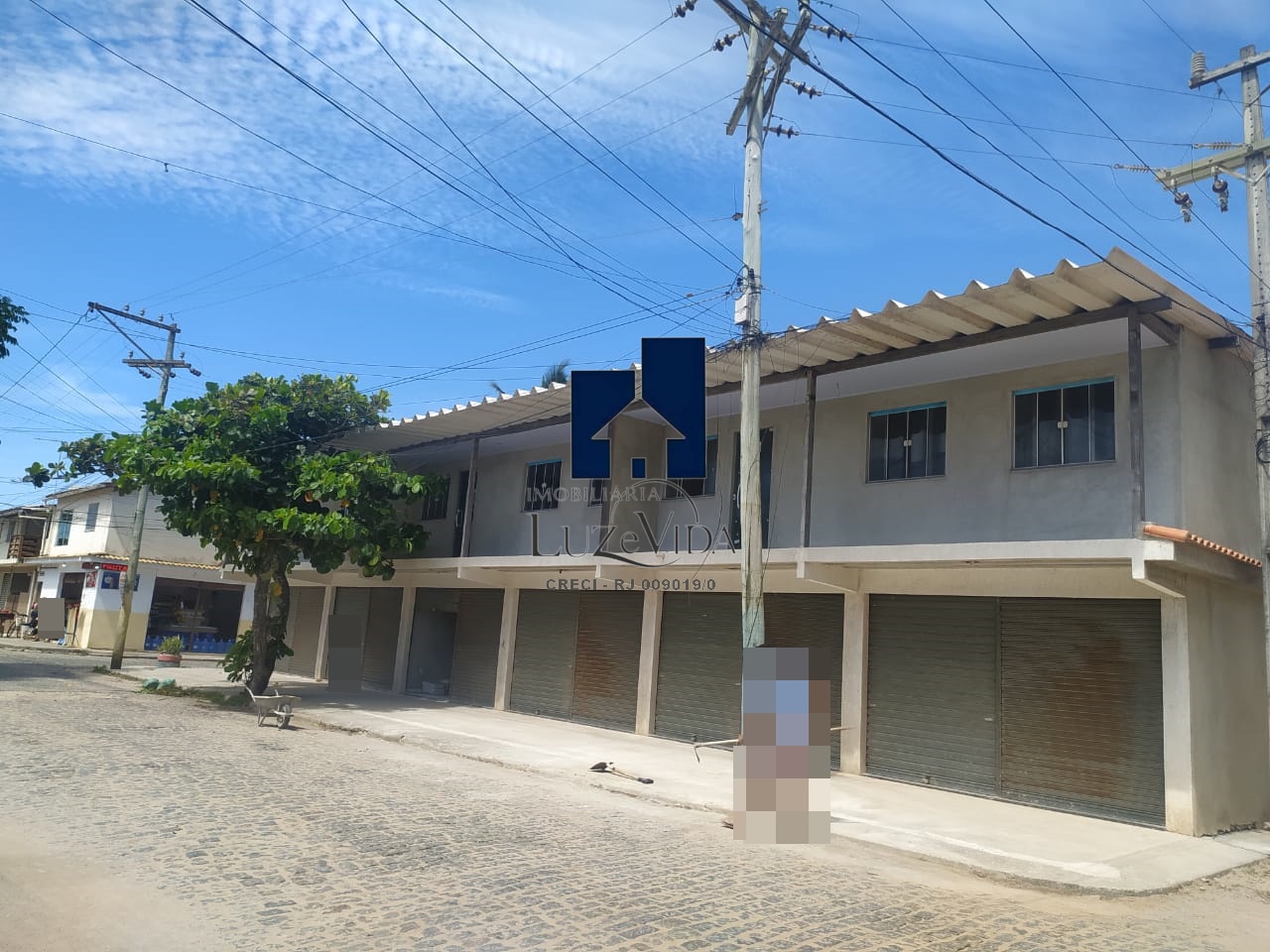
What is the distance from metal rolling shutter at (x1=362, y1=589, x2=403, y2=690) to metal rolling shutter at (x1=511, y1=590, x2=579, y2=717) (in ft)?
16.0

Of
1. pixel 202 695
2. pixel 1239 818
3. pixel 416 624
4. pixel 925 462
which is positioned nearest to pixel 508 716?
pixel 416 624

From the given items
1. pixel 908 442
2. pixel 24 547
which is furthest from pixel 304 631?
pixel 24 547

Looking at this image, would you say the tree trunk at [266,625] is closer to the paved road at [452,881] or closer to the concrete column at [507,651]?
the concrete column at [507,651]

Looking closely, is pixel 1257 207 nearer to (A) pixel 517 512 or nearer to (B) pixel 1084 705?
(B) pixel 1084 705

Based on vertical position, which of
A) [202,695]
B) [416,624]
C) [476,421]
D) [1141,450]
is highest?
[476,421]

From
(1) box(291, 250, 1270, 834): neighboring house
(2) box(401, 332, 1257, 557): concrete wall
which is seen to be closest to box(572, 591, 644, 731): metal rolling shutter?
(1) box(291, 250, 1270, 834): neighboring house

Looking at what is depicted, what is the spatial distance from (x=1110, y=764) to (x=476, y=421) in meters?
11.7

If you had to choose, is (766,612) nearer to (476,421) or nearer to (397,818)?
(476,421)

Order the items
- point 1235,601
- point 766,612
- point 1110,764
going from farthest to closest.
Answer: point 766,612 → point 1235,601 → point 1110,764

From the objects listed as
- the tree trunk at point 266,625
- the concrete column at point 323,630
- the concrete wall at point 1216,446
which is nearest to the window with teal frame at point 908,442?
the concrete wall at point 1216,446

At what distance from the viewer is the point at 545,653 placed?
59.7 feet

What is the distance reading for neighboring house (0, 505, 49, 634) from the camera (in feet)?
130

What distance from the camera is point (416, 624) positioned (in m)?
21.8

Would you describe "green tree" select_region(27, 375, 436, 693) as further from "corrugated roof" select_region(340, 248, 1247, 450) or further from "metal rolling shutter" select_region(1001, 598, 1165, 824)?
"metal rolling shutter" select_region(1001, 598, 1165, 824)
